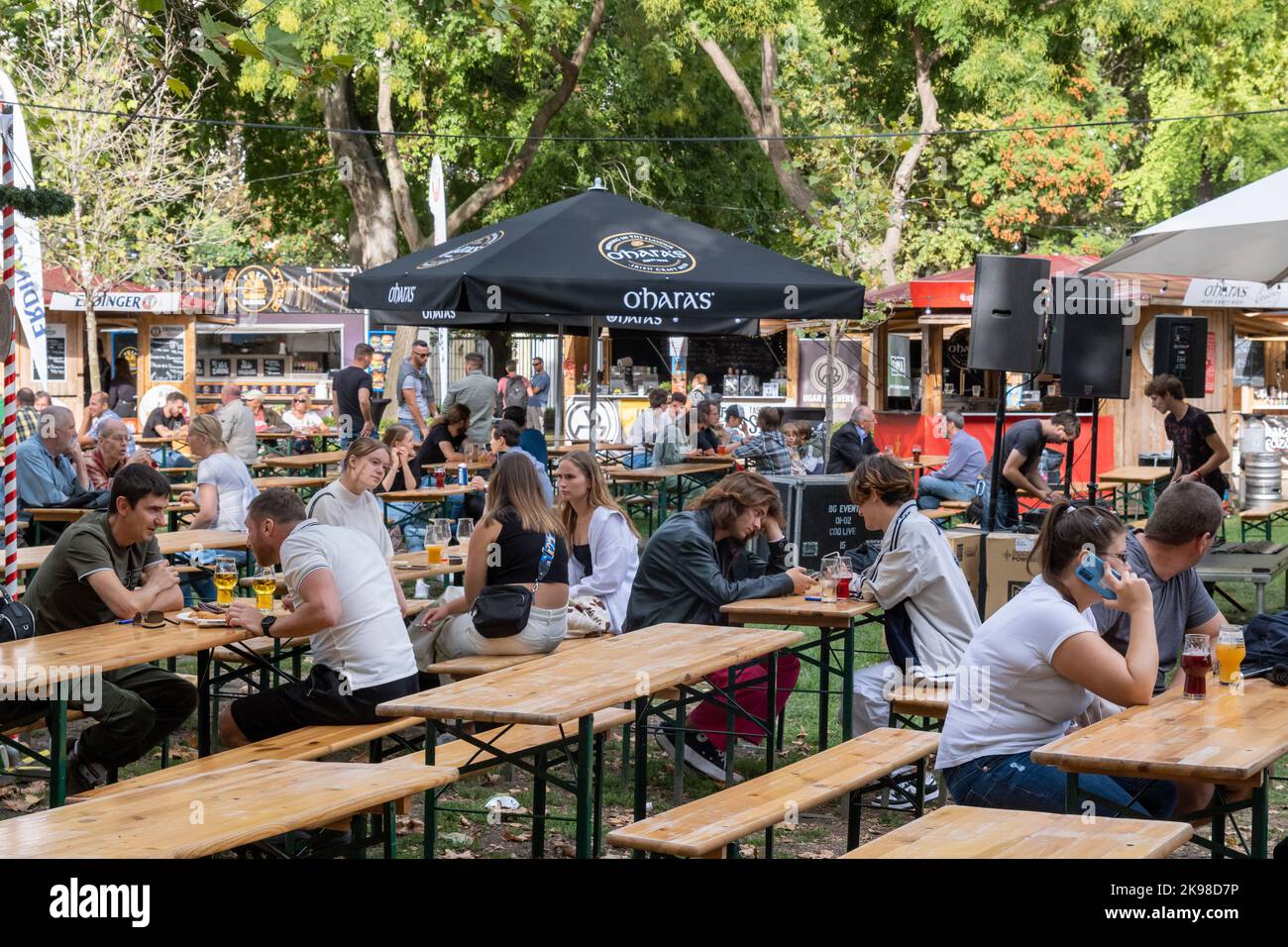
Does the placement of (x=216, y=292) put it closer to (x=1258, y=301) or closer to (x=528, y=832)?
(x=1258, y=301)

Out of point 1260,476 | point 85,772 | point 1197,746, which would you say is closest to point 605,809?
point 85,772

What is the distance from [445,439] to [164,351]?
48.1 feet

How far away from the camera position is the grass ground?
18.6ft

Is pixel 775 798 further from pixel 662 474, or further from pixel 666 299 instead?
pixel 662 474

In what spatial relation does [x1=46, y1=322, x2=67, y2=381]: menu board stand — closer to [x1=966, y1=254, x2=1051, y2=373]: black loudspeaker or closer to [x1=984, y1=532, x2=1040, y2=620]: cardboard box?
[x1=966, y1=254, x2=1051, y2=373]: black loudspeaker

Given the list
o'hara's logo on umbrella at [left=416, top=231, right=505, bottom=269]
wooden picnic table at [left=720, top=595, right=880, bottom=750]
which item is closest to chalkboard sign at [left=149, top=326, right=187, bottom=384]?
o'hara's logo on umbrella at [left=416, top=231, right=505, bottom=269]

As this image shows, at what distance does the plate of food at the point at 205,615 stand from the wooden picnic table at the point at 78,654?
0.03 metres

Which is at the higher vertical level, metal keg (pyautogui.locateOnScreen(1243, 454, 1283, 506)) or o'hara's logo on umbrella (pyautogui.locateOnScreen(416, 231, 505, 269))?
o'hara's logo on umbrella (pyautogui.locateOnScreen(416, 231, 505, 269))

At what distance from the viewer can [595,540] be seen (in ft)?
23.9

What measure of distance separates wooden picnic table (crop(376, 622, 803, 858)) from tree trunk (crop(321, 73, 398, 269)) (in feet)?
55.5

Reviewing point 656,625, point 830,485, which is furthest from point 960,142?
point 656,625

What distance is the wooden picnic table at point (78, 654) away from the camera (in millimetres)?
4758
